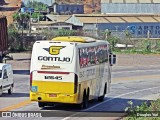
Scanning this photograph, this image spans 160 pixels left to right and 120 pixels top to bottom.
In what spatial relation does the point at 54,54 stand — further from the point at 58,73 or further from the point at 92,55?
the point at 92,55

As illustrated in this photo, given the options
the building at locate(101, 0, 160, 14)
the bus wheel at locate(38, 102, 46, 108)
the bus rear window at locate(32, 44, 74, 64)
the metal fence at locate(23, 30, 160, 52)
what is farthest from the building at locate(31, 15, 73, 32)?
the bus rear window at locate(32, 44, 74, 64)

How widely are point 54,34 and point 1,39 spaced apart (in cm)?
2828

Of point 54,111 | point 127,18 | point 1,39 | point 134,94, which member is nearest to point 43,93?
point 54,111

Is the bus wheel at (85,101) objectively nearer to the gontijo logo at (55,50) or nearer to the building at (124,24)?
the gontijo logo at (55,50)

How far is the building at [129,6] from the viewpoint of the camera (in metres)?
127

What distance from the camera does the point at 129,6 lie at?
12812 cm

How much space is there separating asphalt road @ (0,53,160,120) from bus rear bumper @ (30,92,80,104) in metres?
0.47

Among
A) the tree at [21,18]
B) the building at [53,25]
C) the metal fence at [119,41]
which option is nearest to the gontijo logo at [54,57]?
the metal fence at [119,41]

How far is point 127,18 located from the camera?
338 feet

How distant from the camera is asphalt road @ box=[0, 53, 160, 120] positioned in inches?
1127

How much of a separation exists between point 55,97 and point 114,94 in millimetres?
9980

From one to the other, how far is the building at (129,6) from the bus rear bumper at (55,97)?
99014mm

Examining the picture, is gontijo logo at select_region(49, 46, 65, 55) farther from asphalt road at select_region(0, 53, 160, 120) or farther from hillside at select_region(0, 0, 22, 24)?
hillside at select_region(0, 0, 22, 24)

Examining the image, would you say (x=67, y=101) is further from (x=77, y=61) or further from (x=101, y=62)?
(x=101, y=62)
